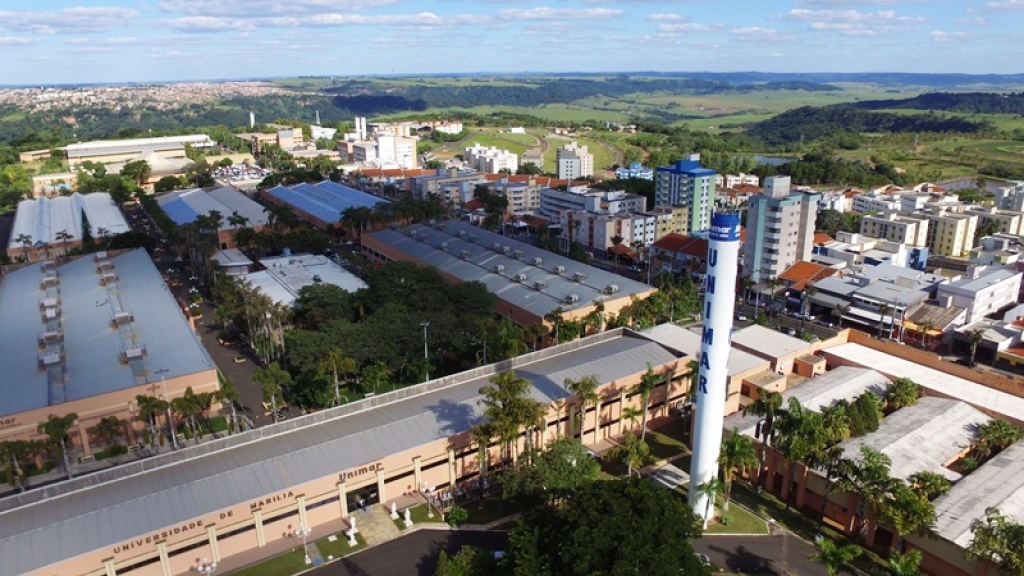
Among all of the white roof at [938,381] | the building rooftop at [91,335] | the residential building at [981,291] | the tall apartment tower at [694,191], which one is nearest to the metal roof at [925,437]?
the white roof at [938,381]

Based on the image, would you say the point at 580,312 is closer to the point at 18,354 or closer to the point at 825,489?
the point at 825,489

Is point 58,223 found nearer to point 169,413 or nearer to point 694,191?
point 169,413

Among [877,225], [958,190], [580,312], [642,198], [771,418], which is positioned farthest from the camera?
[958,190]

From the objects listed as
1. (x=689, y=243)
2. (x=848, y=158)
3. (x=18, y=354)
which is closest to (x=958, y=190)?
(x=848, y=158)

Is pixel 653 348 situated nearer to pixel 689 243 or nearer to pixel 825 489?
pixel 825 489

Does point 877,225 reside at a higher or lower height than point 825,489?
higher

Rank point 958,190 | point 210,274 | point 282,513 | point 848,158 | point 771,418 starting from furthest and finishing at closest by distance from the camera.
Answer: point 848,158 < point 958,190 < point 210,274 < point 771,418 < point 282,513

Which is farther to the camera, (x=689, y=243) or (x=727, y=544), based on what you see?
(x=689, y=243)

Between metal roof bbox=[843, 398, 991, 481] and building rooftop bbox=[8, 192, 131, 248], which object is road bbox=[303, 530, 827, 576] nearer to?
metal roof bbox=[843, 398, 991, 481]
